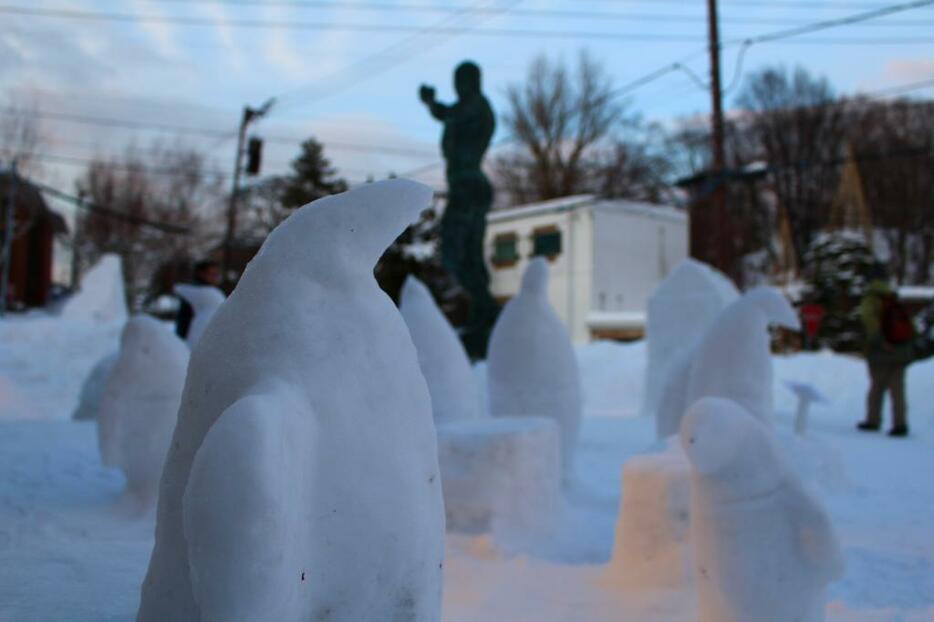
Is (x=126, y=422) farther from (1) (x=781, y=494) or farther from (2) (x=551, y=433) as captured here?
(1) (x=781, y=494)

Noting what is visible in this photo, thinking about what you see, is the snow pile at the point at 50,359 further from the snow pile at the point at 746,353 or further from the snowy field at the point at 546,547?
the snow pile at the point at 746,353

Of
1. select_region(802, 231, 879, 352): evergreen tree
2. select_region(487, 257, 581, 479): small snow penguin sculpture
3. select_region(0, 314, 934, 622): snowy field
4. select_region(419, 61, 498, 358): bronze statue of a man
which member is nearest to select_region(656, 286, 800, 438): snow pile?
select_region(0, 314, 934, 622): snowy field

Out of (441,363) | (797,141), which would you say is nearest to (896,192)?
(797,141)

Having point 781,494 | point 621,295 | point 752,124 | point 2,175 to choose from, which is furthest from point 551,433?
point 752,124

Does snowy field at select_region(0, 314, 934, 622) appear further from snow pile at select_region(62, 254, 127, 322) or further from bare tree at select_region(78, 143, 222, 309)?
bare tree at select_region(78, 143, 222, 309)

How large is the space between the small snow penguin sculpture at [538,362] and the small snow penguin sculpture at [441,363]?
0.40 meters

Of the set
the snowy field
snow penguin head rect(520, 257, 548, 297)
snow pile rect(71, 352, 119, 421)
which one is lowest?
the snowy field

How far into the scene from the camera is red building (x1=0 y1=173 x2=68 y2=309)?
1942cm

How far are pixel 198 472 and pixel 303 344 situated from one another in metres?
0.37

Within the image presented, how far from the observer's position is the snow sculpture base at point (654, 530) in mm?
3301

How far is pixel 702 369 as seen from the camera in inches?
183

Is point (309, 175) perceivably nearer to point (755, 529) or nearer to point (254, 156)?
point (254, 156)

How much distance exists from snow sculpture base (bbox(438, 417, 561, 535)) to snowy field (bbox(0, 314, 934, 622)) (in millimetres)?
130

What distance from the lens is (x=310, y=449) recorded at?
1549 millimetres
